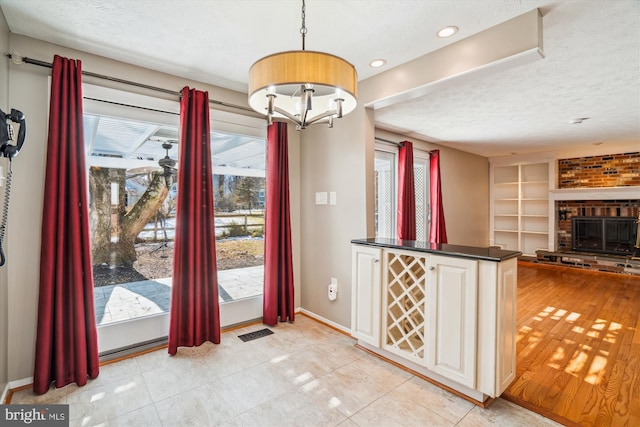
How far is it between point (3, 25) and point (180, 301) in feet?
7.46

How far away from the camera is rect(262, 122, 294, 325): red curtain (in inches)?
132

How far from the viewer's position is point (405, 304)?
254 cm

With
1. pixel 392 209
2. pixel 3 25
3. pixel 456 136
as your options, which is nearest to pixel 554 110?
pixel 456 136

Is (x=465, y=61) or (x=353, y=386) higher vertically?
(x=465, y=61)

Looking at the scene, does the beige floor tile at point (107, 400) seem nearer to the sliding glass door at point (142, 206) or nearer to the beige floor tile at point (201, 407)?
the beige floor tile at point (201, 407)

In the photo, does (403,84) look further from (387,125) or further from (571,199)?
(571,199)

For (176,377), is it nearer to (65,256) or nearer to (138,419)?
(138,419)

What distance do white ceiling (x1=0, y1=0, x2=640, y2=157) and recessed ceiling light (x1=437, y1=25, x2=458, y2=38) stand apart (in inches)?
1.9

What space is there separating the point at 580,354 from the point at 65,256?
424 centimetres

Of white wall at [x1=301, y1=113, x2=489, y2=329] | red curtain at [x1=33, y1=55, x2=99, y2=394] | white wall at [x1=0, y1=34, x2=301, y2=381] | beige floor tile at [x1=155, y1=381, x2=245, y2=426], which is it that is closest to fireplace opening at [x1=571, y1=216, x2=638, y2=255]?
white wall at [x1=301, y1=113, x2=489, y2=329]

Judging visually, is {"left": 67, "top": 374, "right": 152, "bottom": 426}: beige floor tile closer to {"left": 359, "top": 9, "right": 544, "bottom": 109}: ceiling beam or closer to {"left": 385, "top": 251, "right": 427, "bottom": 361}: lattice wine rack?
{"left": 385, "top": 251, "right": 427, "bottom": 361}: lattice wine rack

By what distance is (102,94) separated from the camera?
8.14ft
